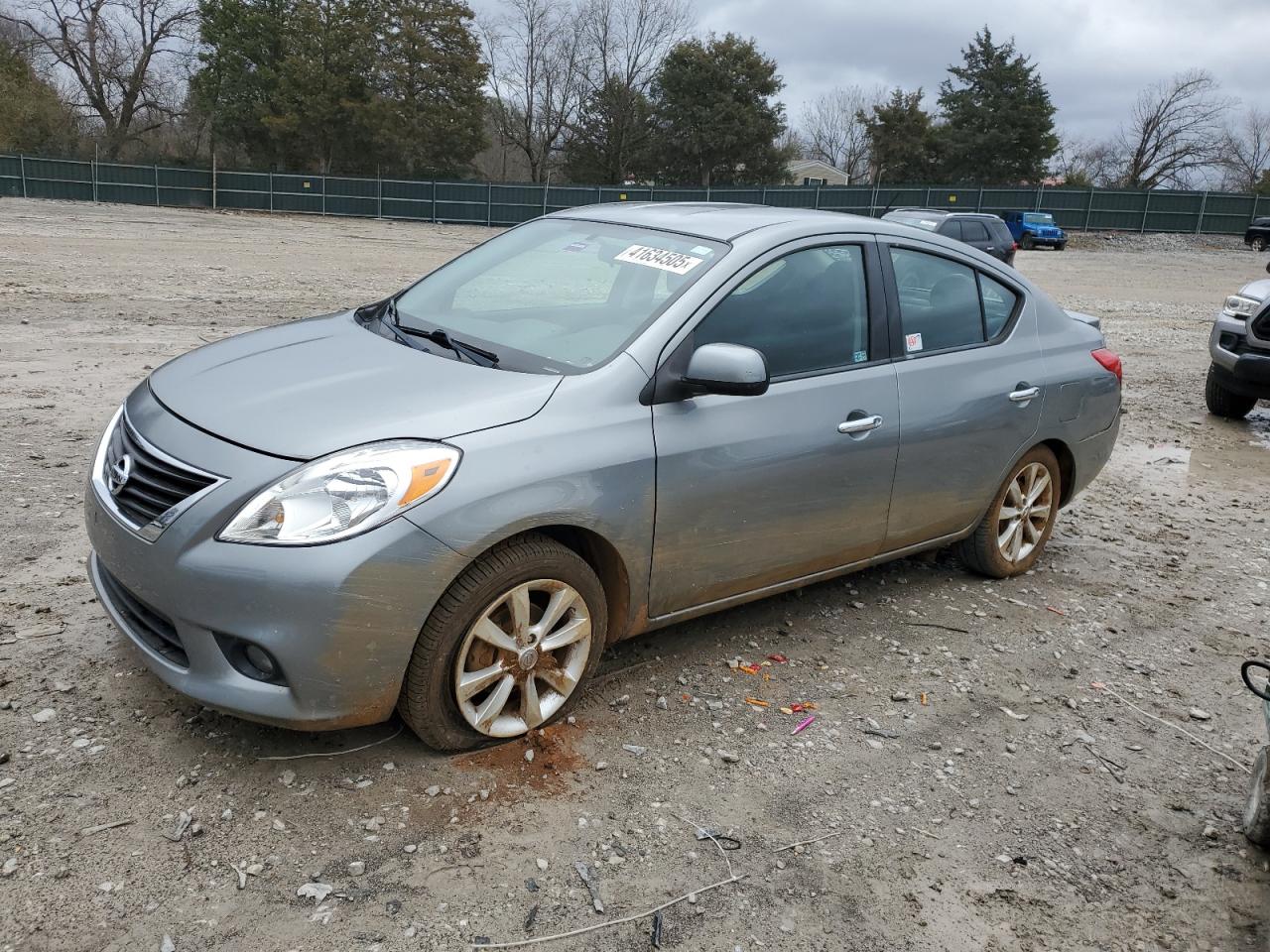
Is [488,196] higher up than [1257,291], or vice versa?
[488,196]

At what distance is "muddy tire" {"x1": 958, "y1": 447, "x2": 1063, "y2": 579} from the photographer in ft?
16.3

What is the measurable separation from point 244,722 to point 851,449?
2.36 meters

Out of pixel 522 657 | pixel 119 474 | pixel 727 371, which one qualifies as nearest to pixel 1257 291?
pixel 727 371

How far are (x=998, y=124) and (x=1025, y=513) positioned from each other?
5521 cm

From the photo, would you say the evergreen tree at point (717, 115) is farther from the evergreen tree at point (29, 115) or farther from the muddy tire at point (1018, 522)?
the muddy tire at point (1018, 522)

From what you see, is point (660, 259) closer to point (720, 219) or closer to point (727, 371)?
point (720, 219)

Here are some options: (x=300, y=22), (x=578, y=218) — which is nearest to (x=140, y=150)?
(x=300, y=22)

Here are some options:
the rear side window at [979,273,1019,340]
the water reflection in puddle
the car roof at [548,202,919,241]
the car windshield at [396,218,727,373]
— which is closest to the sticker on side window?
the car windshield at [396,218,727,373]

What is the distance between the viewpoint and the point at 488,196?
138 ft

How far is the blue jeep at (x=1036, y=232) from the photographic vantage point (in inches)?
1483

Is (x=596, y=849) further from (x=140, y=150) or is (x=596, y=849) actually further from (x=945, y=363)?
(x=140, y=150)

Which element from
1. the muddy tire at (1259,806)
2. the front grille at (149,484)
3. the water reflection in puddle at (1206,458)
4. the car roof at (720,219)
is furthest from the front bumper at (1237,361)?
the front grille at (149,484)

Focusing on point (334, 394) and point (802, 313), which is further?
point (802, 313)

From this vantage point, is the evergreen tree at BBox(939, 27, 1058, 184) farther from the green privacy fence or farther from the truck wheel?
the truck wheel
